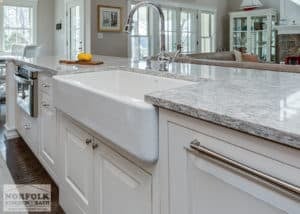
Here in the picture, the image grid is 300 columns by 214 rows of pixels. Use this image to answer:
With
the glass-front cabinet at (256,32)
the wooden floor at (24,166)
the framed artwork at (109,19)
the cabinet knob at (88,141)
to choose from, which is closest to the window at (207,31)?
the glass-front cabinet at (256,32)

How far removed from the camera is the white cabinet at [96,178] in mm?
1149

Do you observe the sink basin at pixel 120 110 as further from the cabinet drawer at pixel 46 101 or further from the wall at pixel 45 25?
the wall at pixel 45 25

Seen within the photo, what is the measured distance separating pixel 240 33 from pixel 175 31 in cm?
189

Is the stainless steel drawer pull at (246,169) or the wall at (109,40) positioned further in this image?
the wall at (109,40)

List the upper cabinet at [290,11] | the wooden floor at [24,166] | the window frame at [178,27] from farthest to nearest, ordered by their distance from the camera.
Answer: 1. the upper cabinet at [290,11]
2. the window frame at [178,27]
3. the wooden floor at [24,166]

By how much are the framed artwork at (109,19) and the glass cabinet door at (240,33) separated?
3359 mm

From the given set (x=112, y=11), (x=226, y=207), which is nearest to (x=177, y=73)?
(x=226, y=207)

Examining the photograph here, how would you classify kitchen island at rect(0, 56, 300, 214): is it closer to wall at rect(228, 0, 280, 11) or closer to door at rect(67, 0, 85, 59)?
door at rect(67, 0, 85, 59)

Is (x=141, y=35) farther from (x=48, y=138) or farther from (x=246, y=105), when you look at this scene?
(x=246, y=105)

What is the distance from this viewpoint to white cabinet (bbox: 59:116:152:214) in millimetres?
1149

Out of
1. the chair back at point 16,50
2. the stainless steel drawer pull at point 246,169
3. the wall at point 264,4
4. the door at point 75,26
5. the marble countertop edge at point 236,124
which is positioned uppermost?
the wall at point 264,4

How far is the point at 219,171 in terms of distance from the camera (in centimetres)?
77

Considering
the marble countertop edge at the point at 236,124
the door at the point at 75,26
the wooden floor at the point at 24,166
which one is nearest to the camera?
the marble countertop edge at the point at 236,124

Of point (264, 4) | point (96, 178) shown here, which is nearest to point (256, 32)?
point (264, 4)
